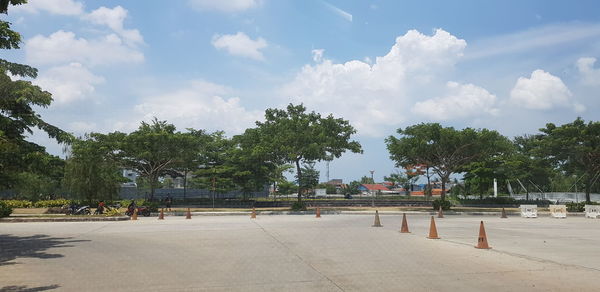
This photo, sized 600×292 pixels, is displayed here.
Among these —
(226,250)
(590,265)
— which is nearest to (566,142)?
(590,265)

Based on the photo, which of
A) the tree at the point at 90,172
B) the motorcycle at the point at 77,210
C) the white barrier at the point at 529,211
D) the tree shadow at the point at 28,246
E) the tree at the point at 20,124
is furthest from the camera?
the tree at the point at 90,172

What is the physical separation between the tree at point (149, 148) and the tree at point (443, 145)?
60.9 ft

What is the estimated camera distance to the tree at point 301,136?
3644 cm

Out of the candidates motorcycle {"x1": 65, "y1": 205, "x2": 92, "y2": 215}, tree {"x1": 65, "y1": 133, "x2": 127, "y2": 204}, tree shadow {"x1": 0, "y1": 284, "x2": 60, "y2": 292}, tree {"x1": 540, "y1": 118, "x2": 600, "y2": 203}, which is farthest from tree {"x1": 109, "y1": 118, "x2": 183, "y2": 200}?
tree {"x1": 540, "y1": 118, "x2": 600, "y2": 203}

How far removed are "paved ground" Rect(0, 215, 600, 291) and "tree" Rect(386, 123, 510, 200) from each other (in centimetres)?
2244

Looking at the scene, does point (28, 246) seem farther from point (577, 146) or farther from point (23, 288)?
point (577, 146)

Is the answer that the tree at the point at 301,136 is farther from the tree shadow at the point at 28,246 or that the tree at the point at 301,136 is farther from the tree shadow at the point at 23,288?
the tree shadow at the point at 23,288

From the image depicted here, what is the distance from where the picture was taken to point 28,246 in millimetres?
13047

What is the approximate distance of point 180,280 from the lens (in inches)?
312

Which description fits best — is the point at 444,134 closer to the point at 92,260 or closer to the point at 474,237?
the point at 474,237

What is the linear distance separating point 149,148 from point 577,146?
128ft

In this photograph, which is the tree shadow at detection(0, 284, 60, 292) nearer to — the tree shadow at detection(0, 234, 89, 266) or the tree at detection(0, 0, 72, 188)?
the tree shadow at detection(0, 234, 89, 266)

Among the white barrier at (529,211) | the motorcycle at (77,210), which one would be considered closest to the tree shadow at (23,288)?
the motorcycle at (77,210)

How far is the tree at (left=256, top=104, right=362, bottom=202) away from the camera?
120 ft
